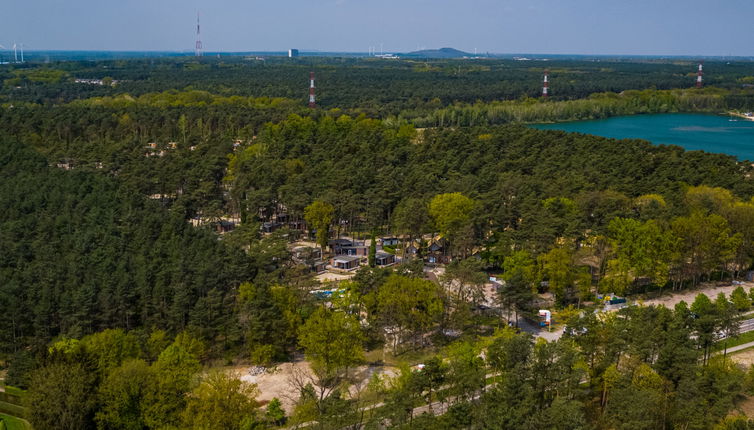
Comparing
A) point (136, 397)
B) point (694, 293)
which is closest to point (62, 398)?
point (136, 397)

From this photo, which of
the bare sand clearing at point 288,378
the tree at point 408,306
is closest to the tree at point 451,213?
the tree at point 408,306

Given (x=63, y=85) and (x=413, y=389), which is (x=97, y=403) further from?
(x=63, y=85)

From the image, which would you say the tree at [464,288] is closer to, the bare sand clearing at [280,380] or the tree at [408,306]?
the tree at [408,306]

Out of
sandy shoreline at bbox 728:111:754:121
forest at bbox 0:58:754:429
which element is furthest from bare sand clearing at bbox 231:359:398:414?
sandy shoreline at bbox 728:111:754:121

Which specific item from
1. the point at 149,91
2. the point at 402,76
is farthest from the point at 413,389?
the point at 402,76

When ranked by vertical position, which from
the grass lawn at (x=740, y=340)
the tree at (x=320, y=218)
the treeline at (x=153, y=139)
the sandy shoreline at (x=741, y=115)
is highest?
the sandy shoreline at (x=741, y=115)
